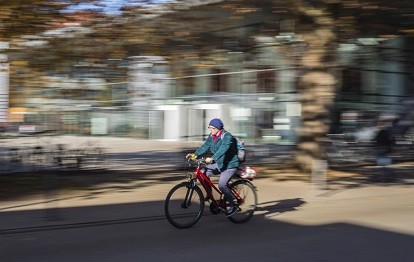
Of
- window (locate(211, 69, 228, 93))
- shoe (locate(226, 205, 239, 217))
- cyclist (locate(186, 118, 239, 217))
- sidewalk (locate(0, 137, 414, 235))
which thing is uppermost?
window (locate(211, 69, 228, 93))

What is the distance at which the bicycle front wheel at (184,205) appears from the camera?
8727mm

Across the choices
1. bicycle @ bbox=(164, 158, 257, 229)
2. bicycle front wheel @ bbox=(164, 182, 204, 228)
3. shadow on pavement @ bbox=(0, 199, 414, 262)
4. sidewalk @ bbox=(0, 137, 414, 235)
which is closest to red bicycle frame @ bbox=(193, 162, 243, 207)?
bicycle @ bbox=(164, 158, 257, 229)

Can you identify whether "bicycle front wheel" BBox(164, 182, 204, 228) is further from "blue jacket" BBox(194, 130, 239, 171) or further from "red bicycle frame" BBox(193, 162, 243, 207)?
"blue jacket" BBox(194, 130, 239, 171)

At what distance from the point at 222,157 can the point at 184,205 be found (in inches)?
38.4

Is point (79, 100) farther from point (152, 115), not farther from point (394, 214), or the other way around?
point (152, 115)

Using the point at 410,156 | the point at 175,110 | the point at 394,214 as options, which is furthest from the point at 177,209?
the point at 175,110

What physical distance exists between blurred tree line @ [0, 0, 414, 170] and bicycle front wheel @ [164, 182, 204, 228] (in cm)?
472

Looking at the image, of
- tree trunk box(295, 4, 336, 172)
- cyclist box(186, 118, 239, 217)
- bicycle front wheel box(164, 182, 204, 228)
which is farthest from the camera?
tree trunk box(295, 4, 336, 172)

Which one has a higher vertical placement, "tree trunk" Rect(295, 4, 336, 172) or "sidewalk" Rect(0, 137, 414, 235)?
"tree trunk" Rect(295, 4, 336, 172)

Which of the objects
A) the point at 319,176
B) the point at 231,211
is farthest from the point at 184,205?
the point at 319,176

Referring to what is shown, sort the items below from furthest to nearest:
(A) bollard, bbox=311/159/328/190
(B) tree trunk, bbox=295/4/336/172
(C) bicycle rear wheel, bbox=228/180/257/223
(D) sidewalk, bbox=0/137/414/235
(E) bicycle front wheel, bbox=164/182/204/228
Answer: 1. (B) tree trunk, bbox=295/4/336/172
2. (A) bollard, bbox=311/159/328/190
3. (D) sidewalk, bbox=0/137/414/235
4. (C) bicycle rear wheel, bbox=228/180/257/223
5. (E) bicycle front wheel, bbox=164/182/204/228

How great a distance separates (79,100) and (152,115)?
77.1 ft

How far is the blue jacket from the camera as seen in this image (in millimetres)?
8812

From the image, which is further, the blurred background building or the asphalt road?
Answer: the blurred background building
